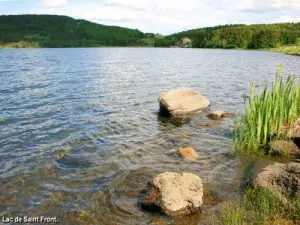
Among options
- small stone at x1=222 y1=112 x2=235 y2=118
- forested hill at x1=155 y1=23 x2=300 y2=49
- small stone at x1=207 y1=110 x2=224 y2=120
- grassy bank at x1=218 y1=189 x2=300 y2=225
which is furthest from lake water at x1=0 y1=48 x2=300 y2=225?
forested hill at x1=155 y1=23 x2=300 y2=49

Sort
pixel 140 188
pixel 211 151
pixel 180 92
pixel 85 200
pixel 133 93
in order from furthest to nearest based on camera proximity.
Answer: pixel 133 93, pixel 180 92, pixel 211 151, pixel 140 188, pixel 85 200

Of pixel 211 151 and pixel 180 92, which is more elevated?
pixel 180 92

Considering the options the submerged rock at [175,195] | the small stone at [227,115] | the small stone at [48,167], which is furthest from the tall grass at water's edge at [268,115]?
the small stone at [48,167]

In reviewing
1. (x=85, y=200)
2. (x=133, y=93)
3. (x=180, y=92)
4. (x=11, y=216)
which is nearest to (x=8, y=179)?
(x=11, y=216)

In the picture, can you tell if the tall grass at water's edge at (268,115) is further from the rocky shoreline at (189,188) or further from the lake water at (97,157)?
the rocky shoreline at (189,188)

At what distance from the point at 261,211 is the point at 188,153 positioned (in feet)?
19.3

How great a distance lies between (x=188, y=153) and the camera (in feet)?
46.7

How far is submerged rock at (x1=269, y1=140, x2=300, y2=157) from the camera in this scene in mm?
13391

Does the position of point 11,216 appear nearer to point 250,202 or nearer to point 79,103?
point 250,202

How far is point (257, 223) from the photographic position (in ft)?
26.4

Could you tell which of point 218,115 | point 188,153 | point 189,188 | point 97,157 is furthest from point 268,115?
point 218,115

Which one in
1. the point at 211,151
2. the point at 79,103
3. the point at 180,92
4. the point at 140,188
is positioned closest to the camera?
the point at 140,188

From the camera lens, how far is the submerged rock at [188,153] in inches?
551

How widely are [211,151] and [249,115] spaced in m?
2.52
